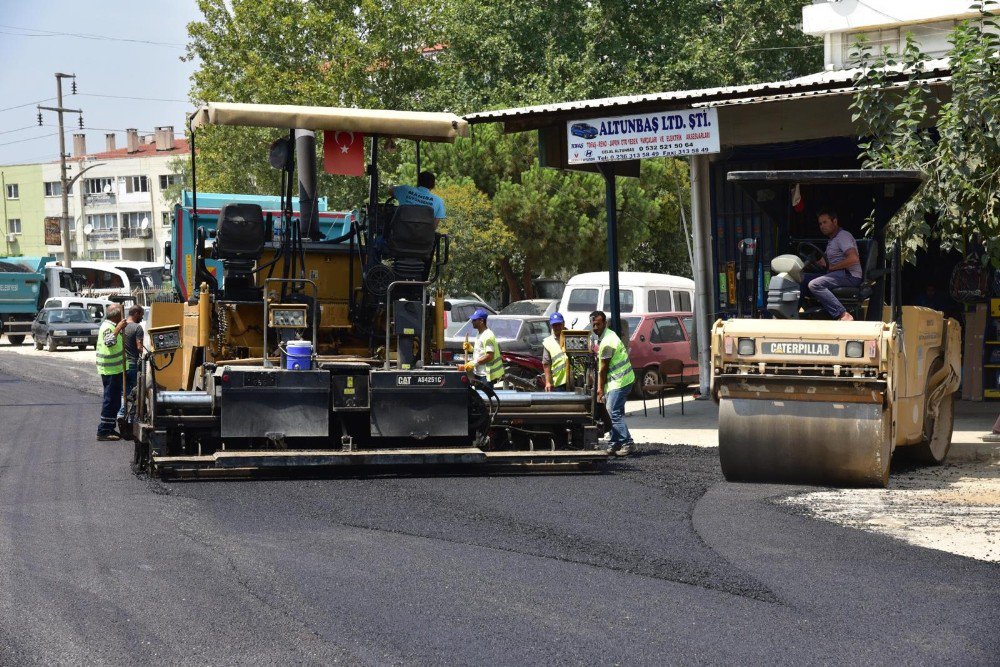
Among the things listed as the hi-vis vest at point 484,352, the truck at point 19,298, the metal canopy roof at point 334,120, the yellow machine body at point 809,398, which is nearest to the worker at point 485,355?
the hi-vis vest at point 484,352

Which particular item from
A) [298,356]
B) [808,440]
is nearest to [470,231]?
[298,356]

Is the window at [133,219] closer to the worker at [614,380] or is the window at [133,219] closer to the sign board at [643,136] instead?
the sign board at [643,136]

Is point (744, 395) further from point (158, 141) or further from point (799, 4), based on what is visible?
point (158, 141)

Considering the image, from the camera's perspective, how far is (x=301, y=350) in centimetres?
1152

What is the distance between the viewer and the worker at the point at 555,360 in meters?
14.4

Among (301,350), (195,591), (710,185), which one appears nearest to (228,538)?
(195,591)

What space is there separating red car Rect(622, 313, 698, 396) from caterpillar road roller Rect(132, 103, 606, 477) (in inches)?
355

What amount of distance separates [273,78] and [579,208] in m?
11.0

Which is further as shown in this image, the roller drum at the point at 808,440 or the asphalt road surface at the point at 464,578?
the roller drum at the point at 808,440

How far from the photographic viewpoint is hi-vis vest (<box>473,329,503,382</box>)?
1429cm

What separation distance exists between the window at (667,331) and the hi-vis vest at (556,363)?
7.89 metres

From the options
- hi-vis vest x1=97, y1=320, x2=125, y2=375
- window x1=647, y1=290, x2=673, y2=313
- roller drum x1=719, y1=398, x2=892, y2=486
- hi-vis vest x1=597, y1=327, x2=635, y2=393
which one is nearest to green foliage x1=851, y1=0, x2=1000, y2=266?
roller drum x1=719, y1=398, x2=892, y2=486

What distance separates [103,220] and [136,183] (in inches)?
190

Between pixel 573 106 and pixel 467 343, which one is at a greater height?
pixel 573 106
